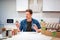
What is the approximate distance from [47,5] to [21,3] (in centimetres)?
81

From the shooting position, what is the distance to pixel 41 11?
4.31 meters

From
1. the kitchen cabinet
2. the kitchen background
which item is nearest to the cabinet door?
the kitchen background

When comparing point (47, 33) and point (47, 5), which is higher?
point (47, 5)

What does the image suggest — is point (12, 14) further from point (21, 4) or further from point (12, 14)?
point (21, 4)

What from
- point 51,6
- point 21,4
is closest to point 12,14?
point 21,4

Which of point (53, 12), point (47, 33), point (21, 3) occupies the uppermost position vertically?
point (21, 3)

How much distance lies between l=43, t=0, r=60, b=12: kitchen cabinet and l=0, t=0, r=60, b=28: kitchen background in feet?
1.06

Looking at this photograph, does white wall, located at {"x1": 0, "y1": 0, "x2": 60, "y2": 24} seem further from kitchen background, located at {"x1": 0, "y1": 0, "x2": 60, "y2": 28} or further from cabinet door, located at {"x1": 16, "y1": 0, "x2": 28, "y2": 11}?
cabinet door, located at {"x1": 16, "y1": 0, "x2": 28, "y2": 11}

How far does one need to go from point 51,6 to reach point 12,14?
135 cm

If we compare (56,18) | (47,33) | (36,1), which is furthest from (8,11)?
(47,33)

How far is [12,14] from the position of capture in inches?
178

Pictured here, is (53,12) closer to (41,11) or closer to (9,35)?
(41,11)

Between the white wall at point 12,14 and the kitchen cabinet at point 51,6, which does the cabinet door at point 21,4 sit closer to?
the white wall at point 12,14

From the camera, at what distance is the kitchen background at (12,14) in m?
4.37
